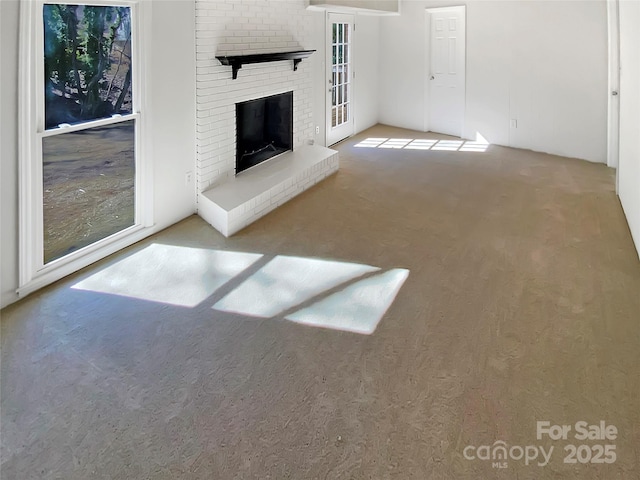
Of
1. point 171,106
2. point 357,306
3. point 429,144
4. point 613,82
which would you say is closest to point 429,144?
point 429,144

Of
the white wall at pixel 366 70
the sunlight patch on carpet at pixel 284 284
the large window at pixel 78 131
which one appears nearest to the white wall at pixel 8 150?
the large window at pixel 78 131

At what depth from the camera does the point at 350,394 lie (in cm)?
227

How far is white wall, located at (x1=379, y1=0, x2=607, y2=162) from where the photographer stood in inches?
255

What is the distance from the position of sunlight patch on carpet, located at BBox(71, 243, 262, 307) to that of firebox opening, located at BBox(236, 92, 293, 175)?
59.8 inches

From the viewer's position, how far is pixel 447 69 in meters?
8.23

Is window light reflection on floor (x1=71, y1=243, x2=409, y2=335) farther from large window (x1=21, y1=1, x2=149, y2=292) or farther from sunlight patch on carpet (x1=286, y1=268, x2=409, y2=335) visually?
large window (x1=21, y1=1, x2=149, y2=292)

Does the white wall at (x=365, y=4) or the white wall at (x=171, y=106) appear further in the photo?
the white wall at (x=365, y=4)

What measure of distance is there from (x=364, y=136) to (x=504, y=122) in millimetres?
2161

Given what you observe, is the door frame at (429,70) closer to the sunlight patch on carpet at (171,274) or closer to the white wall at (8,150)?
the sunlight patch on carpet at (171,274)

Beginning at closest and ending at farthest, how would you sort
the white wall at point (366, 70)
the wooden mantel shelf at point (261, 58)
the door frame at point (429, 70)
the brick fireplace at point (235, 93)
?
the brick fireplace at point (235, 93) < the wooden mantel shelf at point (261, 58) < the door frame at point (429, 70) < the white wall at point (366, 70)

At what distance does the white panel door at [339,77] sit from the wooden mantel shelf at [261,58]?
4.43 feet

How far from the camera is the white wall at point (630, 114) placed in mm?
3916

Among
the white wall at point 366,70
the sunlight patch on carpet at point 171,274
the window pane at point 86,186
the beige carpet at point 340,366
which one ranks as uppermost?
the white wall at point 366,70

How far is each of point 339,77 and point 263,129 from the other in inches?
103
